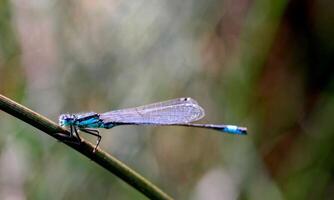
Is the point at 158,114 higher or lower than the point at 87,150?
higher

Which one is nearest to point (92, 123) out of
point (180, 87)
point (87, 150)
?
point (87, 150)

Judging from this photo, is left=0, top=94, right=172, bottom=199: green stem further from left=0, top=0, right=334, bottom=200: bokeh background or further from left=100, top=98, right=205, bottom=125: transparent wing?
left=0, top=0, right=334, bottom=200: bokeh background

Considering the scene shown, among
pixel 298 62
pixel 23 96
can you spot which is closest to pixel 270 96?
pixel 298 62

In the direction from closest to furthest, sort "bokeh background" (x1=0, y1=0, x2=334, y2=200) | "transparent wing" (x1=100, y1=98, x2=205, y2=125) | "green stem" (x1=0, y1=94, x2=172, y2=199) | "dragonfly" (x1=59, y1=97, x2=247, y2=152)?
"green stem" (x1=0, y1=94, x2=172, y2=199) → "dragonfly" (x1=59, y1=97, x2=247, y2=152) → "transparent wing" (x1=100, y1=98, x2=205, y2=125) → "bokeh background" (x1=0, y1=0, x2=334, y2=200)

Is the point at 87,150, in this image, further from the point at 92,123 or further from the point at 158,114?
the point at 158,114

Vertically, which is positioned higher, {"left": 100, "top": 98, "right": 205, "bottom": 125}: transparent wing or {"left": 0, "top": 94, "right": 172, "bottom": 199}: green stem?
{"left": 100, "top": 98, "right": 205, "bottom": 125}: transparent wing

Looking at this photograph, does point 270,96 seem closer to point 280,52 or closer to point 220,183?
point 280,52

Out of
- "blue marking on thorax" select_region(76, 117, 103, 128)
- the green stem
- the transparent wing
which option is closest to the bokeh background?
the transparent wing
